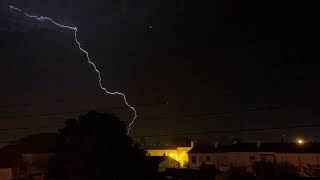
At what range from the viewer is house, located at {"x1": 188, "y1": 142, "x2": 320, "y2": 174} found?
36062mm

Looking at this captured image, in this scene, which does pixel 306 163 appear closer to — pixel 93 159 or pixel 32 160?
pixel 93 159

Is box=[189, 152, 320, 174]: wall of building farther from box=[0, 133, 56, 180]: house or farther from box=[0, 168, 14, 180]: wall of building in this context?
box=[0, 168, 14, 180]: wall of building

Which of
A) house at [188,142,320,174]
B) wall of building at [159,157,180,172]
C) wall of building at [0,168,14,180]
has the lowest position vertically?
wall of building at [0,168,14,180]

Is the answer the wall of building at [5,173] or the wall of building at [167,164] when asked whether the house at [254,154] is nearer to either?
the wall of building at [167,164]

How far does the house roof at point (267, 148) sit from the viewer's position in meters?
37.3

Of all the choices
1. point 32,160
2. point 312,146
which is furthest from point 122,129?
point 312,146

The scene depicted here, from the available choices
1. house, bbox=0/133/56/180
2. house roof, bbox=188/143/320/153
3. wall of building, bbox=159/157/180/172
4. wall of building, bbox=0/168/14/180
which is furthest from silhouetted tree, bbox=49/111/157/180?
house roof, bbox=188/143/320/153

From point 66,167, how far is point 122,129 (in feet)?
12.8

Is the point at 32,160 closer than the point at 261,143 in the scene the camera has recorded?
Yes

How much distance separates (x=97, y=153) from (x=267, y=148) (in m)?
22.5

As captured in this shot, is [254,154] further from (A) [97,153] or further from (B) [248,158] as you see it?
(A) [97,153]

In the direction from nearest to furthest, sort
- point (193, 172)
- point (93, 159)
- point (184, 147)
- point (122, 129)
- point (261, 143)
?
point (93, 159) < point (122, 129) < point (193, 172) < point (261, 143) < point (184, 147)

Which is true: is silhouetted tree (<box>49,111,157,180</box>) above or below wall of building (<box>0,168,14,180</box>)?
above

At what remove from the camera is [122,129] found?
Result: 985 inches
